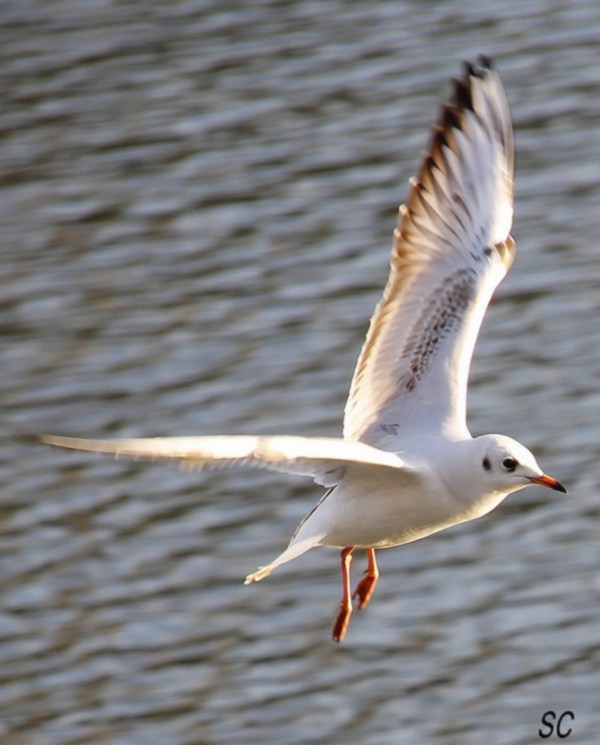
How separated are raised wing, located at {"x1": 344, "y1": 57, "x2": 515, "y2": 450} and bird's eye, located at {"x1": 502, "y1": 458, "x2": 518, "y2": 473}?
1.38 ft

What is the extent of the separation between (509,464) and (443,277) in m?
1.35

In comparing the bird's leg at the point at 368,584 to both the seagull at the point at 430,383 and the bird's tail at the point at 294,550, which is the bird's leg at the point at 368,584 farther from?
the bird's tail at the point at 294,550

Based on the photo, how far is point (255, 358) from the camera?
53.3 feet

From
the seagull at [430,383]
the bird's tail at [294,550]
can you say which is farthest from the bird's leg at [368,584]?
the bird's tail at [294,550]

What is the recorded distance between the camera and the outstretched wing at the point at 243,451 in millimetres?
6793

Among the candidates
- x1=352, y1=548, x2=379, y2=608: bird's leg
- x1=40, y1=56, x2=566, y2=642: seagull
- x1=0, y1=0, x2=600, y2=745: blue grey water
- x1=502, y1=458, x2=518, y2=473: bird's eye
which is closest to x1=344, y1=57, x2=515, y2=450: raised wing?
x1=40, y1=56, x2=566, y2=642: seagull

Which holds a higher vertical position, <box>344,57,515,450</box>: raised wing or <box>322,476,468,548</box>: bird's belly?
<box>344,57,515,450</box>: raised wing

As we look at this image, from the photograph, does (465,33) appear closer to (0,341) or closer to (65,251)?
(65,251)

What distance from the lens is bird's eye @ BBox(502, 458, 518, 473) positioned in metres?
8.55

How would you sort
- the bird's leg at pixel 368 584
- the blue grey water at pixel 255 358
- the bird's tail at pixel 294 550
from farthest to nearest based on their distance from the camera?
the blue grey water at pixel 255 358 < the bird's leg at pixel 368 584 < the bird's tail at pixel 294 550

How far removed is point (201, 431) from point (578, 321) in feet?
10.8

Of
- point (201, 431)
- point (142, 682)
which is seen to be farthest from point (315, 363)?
point (142, 682)

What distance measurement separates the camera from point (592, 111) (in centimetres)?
1973

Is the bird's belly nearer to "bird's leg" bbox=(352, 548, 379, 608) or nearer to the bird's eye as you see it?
the bird's eye
